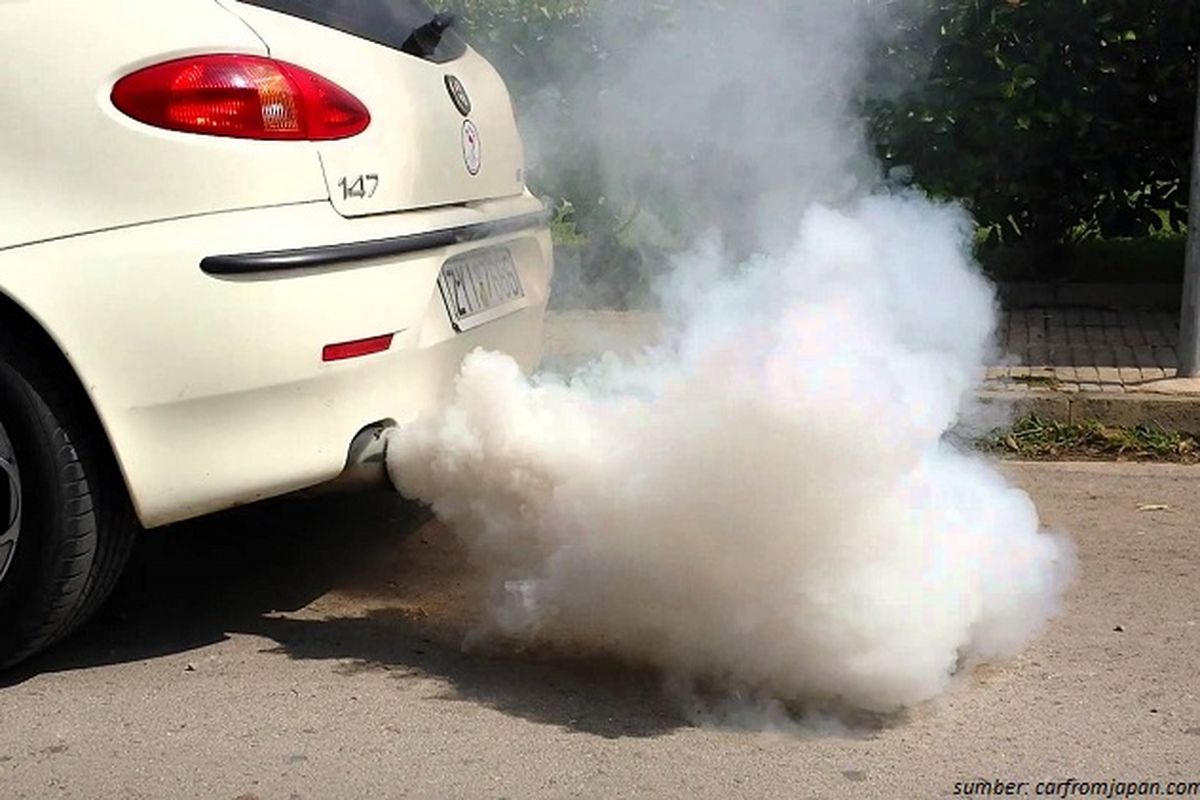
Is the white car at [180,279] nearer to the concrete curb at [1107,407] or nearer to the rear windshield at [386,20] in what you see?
the rear windshield at [386,20]

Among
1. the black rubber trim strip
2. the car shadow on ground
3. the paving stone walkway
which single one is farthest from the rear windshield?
the paving stone walkway

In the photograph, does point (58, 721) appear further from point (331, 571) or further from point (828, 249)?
point (828, 249)

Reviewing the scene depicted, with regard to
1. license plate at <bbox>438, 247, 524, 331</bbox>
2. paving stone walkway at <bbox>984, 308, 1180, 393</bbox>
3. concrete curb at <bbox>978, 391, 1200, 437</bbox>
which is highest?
license plate at <bbox>438, 247, 524, 331</bbox>

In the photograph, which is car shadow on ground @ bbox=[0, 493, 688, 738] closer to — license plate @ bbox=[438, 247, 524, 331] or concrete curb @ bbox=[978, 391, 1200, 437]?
license plate @ bbox=[438, 247, 524, 331]

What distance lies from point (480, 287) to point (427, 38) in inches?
23.0

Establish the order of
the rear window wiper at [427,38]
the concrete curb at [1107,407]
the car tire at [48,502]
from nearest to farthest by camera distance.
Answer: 1. the car tire at [48,502]
2. the rear window wiper at [427,38]
3. the concrete curb at [1107,407]

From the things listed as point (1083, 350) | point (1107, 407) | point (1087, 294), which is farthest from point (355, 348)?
point (1087, 294)

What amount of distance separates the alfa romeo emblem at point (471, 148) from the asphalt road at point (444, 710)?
38.5 inches

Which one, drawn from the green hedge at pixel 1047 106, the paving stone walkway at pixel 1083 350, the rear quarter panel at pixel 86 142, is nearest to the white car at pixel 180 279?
the rear quarter panel at pixel 86 142

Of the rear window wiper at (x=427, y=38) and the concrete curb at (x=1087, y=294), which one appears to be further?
the concrete curb at (x=1087, y=294)

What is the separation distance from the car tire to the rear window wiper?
3.53 feet

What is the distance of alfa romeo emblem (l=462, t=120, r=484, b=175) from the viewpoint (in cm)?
360

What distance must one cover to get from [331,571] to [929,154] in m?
3.54

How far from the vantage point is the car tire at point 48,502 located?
3037mm
